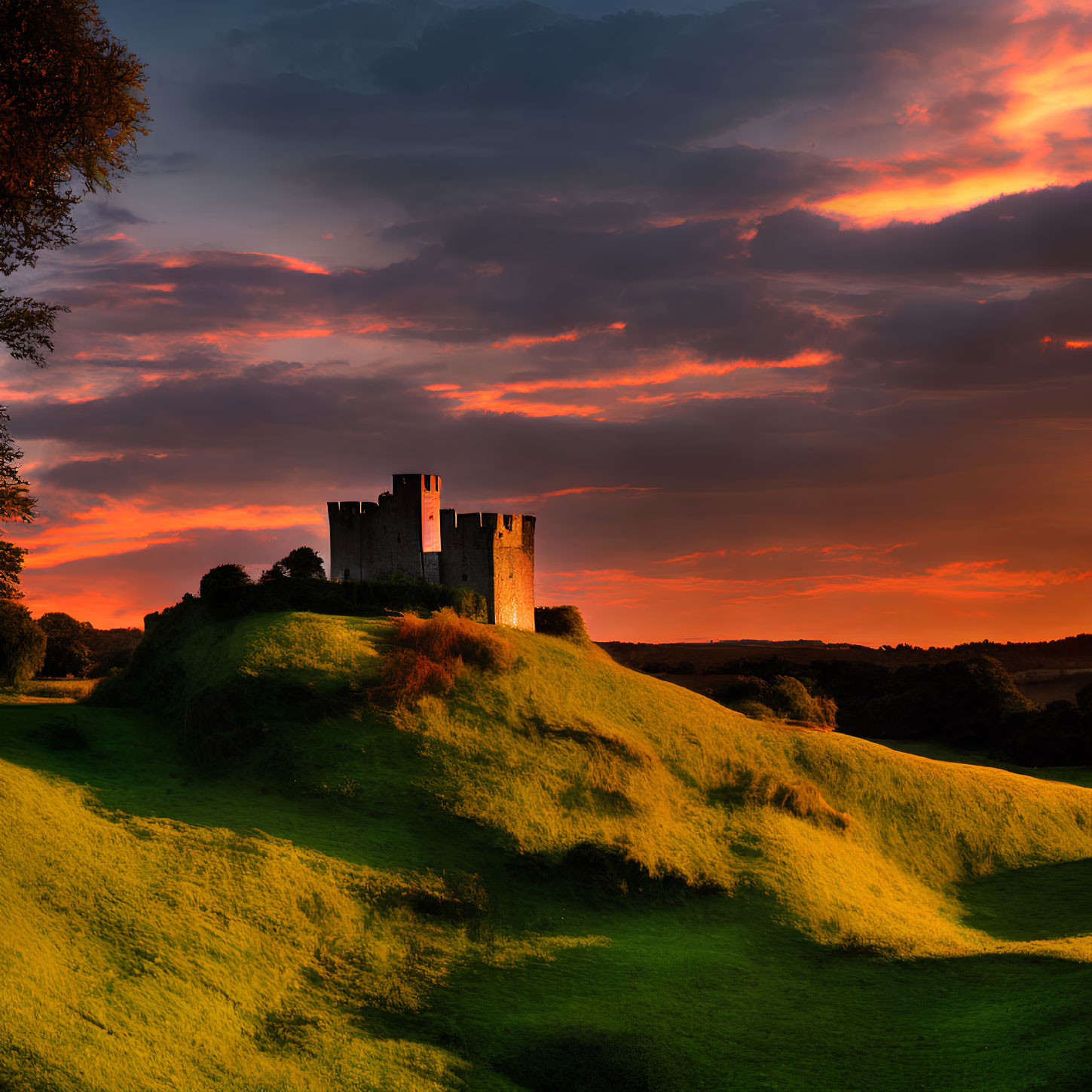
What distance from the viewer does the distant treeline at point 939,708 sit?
51.8 metres

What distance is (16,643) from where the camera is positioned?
3550cm

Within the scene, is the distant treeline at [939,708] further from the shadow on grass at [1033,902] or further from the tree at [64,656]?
the tree at [64,656]

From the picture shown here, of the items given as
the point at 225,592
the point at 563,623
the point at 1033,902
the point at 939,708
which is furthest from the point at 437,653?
the point at 939,708

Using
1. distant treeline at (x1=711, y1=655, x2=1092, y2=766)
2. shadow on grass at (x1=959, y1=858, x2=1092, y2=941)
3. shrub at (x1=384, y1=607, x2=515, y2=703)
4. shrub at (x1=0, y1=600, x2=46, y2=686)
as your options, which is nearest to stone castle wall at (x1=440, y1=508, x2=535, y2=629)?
shrub at (x1=384, y1=607, x2=515, y2=703)

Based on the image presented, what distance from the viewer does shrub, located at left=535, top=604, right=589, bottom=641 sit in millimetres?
39562

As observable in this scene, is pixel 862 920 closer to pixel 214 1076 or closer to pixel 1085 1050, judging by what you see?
pixel 1085 1050

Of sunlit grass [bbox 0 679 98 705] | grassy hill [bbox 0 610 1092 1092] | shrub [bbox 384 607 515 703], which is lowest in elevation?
grassy hill [bbox 0 610 1092 1092]

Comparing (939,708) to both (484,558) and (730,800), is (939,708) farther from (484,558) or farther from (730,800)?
(730,800)

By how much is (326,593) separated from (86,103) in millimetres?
17984

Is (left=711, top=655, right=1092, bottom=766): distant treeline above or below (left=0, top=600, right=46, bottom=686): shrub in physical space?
below

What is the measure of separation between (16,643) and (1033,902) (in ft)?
119

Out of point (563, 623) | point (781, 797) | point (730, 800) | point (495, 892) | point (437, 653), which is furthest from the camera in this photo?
point (563, 623)

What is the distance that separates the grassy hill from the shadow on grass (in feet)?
0.53

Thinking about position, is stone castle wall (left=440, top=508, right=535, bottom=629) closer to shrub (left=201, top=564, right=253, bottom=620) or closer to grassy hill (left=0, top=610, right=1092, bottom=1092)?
grassy hill (left=0, top=610, right=1092, bottom=1092)
